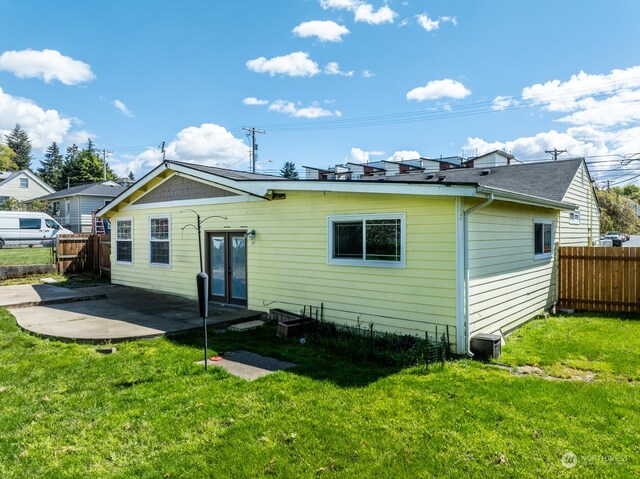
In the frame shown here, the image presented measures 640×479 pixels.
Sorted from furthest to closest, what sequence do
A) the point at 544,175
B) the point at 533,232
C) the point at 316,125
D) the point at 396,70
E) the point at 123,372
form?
the point at 316,125 → the point at 396,70 → the point at 544,175 → the point at 533,232 → the point at 123,372

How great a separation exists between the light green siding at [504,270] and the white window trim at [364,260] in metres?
1.06

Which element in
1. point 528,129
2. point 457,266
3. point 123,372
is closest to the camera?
point 123,372

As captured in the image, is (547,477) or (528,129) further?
(528,129)

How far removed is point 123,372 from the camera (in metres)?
5.37

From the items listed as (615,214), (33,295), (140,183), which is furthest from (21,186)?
(615,214)

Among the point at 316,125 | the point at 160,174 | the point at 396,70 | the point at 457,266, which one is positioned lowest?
the point at 457,266

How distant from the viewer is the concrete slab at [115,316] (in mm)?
7227

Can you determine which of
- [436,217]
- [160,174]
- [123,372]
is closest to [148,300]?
[160,174]

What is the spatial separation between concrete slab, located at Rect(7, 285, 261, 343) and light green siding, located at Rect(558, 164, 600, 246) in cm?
904

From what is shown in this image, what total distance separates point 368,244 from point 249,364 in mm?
2938

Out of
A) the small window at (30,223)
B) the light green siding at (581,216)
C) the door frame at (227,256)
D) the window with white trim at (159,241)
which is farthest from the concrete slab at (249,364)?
the small window at (30,223)

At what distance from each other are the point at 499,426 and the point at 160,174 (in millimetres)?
10356

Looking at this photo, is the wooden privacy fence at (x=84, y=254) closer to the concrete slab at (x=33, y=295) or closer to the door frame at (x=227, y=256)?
the concrete slab at (x=33, y=295)

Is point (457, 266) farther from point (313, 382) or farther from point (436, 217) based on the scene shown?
point (313, 382)
